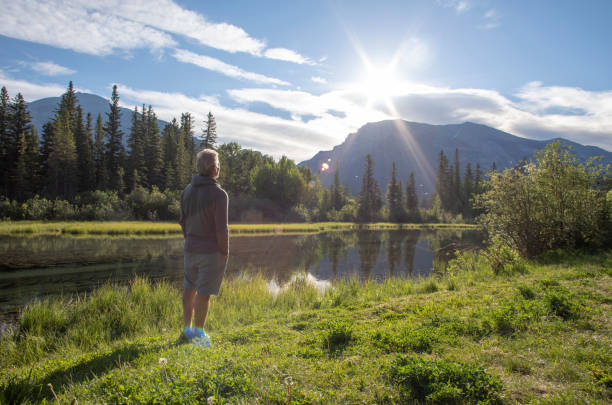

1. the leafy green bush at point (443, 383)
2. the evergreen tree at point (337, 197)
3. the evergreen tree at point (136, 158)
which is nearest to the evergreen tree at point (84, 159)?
the evergreen tree at point (136, 158)

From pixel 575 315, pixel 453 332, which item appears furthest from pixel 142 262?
pixel 575 315

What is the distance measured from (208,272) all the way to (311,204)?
85.0 m

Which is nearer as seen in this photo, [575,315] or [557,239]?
[575,315]

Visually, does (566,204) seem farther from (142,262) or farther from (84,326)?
(142,262)

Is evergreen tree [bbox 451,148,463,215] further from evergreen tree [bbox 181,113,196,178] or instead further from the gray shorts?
the gray shorts

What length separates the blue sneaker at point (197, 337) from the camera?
15.5 ft

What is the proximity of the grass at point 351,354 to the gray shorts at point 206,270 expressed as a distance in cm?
81

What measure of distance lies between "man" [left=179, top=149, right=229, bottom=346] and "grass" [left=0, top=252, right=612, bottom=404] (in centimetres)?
64

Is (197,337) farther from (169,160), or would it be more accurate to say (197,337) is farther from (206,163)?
(169,160)

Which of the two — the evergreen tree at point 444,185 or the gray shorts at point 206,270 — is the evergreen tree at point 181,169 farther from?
the evergreen tree at point 444,185

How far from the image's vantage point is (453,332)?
4.92 m

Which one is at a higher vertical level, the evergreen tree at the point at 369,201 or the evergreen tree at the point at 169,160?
the evergreen tree at the point at 169,160

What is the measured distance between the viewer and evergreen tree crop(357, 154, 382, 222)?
84438 mm

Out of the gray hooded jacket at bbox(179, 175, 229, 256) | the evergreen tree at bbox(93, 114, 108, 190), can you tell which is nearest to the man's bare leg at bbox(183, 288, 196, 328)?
the gray hooded jacket at bbox(179, 175, 229, 256)
